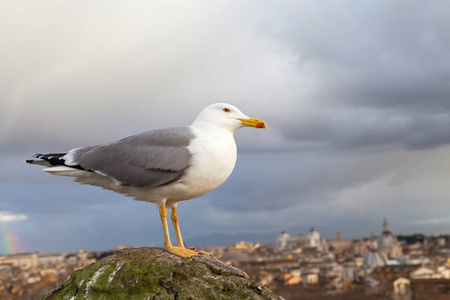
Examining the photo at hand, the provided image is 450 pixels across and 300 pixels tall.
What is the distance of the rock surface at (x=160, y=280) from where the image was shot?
278 cm

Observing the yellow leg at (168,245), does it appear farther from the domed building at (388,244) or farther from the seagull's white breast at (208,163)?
the domed building at (388,244)

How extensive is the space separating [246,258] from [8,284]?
119 feet

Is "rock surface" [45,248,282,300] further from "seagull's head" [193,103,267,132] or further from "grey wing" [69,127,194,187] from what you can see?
"seagull's head" [193,103,267,132]

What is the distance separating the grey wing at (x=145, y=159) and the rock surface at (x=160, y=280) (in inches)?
19.1

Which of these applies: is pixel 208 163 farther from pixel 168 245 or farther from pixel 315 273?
pixel 315 273

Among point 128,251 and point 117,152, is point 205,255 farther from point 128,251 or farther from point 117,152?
point 117,152

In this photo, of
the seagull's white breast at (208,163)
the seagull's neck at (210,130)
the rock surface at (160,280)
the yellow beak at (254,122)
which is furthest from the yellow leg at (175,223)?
the yellow beak at (254,122)

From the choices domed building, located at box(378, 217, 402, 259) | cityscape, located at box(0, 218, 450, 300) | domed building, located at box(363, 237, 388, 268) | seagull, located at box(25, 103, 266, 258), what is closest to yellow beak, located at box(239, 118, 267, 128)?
seagull, located at box(25, 103, 266, 258)

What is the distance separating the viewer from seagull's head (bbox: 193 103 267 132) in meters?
3.44

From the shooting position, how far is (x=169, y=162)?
10.8 ft

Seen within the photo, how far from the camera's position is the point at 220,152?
10.9ft

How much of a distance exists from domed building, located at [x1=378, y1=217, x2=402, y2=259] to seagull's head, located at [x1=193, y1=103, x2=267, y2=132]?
86.9 metres

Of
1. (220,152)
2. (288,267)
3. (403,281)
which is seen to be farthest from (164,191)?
(288,267)

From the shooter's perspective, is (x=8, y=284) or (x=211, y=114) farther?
(x=8, y=284)
